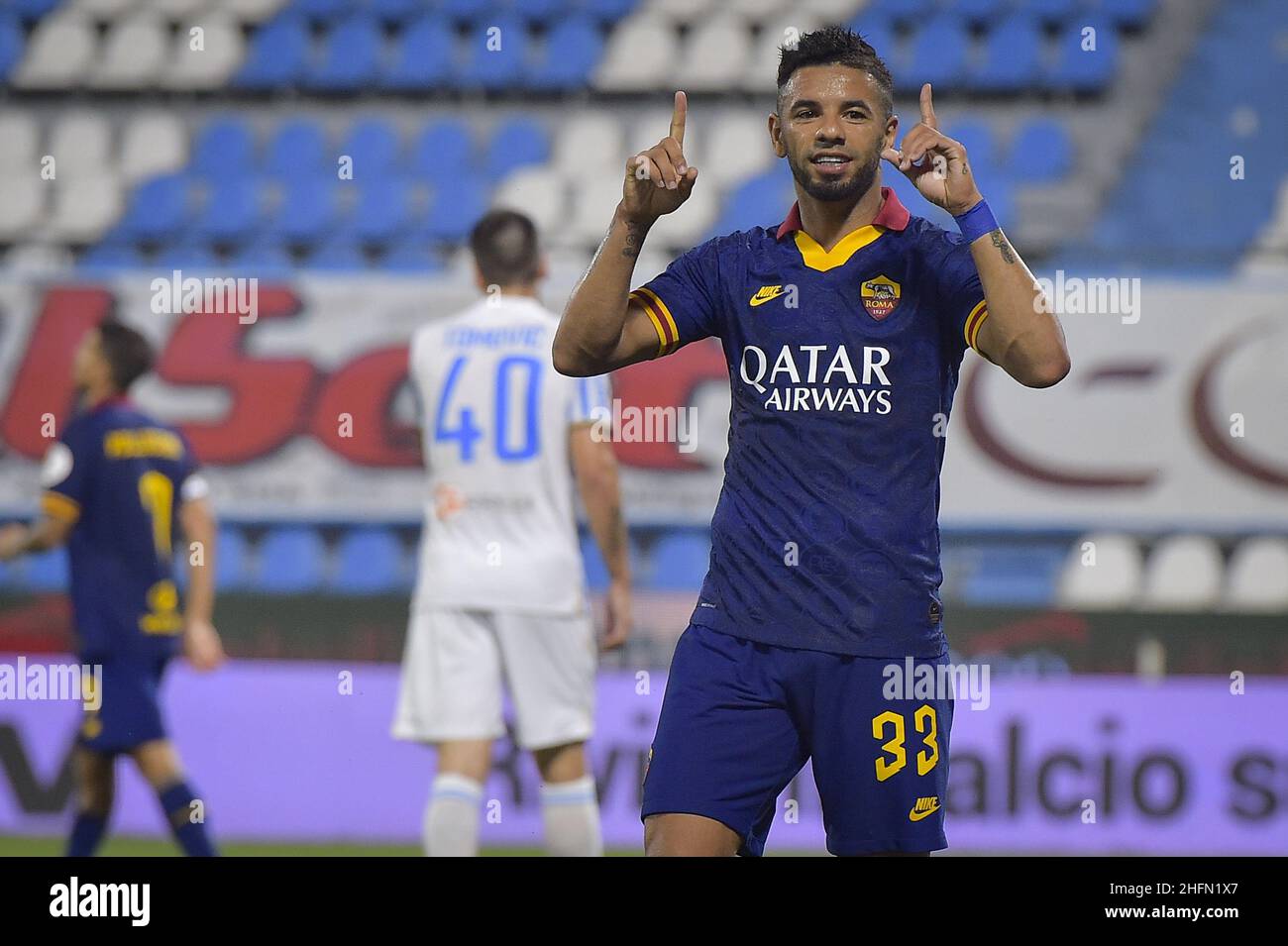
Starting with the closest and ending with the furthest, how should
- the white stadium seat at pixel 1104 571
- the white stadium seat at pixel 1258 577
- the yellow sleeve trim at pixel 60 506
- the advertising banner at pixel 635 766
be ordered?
the yellow sleeve trim at pixel 60 506 < the advertising banner at pixel 635 766 < the white stadium seat at pixel 1258 577 < the white stadium seat at pixel 1104 571

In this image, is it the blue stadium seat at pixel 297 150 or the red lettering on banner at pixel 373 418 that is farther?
the blue stadium seat at pixel 297 150

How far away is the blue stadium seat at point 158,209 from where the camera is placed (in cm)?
738

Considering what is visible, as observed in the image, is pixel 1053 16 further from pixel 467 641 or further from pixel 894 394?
pixel 894 394

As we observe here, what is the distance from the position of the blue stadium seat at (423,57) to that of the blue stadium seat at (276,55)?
465 mm

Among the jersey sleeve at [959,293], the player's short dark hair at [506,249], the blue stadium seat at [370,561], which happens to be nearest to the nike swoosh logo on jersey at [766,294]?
the jersey sleeve at [959,293]

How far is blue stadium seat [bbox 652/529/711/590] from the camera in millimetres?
6598

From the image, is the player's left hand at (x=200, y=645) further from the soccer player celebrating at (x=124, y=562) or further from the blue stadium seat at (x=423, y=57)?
the blue stadium seat at (x=423, y=57)

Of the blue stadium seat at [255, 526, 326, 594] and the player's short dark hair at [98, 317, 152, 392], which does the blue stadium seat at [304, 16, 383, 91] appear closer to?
the blue stadium seat at [255, 526, 326, 594]

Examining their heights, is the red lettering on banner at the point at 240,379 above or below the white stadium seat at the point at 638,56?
below

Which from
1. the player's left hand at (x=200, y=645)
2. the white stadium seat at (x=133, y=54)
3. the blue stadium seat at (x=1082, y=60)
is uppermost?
the white stadium seat at (x=133, y=54)

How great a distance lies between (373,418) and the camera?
667cm

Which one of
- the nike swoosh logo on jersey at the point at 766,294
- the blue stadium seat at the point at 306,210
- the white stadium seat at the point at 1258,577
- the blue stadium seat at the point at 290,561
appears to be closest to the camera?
the nike swoosh logo on jersey at the point at 766,294

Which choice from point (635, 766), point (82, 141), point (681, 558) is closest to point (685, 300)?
point (635, 766)

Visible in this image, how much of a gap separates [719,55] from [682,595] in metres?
2.72
